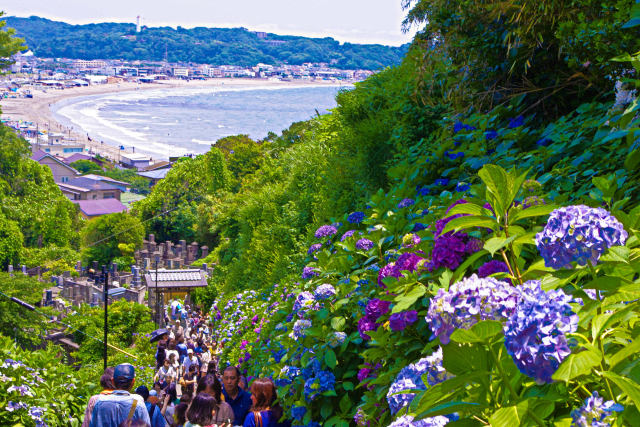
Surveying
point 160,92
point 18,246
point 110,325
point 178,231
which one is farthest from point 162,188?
point 160,92

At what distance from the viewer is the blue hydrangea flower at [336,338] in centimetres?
371

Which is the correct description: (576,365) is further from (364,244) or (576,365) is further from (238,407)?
(238,407)

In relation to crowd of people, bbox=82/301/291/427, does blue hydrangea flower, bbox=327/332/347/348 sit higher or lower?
higher

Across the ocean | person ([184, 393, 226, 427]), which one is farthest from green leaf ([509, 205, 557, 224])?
the ocean

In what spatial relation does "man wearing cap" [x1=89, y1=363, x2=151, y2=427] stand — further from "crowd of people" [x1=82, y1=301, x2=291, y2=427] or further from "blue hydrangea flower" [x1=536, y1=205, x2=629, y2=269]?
"blue hydrangea flower" [x1=536, y1=205, x2=629, y2=269]

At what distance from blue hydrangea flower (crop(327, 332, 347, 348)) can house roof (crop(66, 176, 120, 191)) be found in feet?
260

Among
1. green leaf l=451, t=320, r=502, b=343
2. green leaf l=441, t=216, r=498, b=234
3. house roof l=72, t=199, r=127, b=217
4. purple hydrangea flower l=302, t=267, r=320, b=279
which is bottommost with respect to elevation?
house roof l=72, t=199, r=127, b=217

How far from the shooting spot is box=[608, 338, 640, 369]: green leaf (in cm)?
146

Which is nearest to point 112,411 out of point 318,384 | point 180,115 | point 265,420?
point 265,420

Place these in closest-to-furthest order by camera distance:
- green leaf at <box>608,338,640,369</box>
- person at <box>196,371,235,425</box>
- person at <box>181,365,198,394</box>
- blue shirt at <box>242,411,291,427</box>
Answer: green leaf at <box>608,338,640,369</box>
blue shirt at <box>242,411,291,427</box>
person at <box>196,371,235,425</box>
person at <box>181,365,198,394</box>

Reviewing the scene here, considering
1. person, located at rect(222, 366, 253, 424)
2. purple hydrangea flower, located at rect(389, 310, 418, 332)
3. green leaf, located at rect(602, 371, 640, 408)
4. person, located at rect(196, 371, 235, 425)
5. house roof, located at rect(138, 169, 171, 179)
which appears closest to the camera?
green leaf, located at rect(602, 371, 640, 408)

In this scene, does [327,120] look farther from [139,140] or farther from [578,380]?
[139,140]

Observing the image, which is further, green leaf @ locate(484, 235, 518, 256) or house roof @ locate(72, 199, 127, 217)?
house roof @ locate(72, 199, 127, 217)

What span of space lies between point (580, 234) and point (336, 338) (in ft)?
7.37
